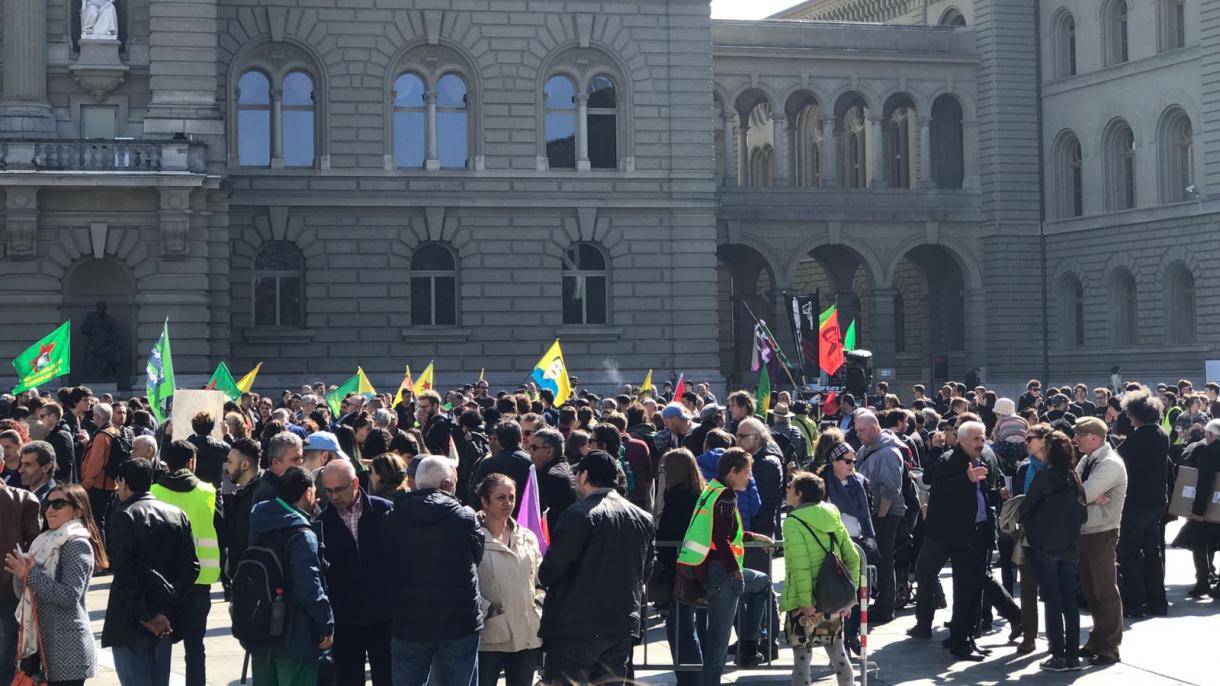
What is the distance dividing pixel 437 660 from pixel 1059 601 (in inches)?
226

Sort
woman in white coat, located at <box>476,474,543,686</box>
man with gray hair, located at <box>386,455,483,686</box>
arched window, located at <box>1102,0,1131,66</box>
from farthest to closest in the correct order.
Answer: arched window, located at <box>1102,0,1131,66</box> < woman in white coat, located at <box>476,474,543,686</box> < man with gray hair, located at <box>386,455,483,686</box>

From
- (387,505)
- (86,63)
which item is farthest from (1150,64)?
(387,505)

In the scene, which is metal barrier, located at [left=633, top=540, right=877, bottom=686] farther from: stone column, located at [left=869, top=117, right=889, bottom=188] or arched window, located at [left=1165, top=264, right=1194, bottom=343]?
arched window, located at [left=1165, top=264, right=1194, bottom=343]

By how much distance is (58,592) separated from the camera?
401 inches

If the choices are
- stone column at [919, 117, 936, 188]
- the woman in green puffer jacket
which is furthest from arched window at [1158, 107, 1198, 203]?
the woman in green puffer jacket

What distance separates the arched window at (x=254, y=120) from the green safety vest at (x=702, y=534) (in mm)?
30106

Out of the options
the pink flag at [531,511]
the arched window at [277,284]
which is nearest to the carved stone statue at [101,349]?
the arched window at [277,284]

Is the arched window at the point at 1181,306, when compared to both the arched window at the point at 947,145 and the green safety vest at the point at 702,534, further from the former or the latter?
the green safety vest at the point at 702,534

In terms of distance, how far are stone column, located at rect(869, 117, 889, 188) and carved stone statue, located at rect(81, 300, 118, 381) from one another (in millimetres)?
21825

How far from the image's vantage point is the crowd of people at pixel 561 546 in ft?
32.2

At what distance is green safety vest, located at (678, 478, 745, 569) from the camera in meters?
11.5

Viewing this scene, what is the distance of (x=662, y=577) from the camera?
1240 centimetres

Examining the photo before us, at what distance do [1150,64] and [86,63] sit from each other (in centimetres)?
2804

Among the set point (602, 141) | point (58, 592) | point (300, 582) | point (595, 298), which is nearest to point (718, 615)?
point (300, 582)
